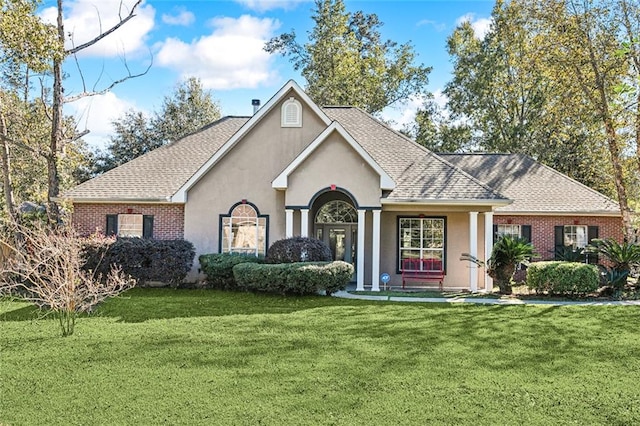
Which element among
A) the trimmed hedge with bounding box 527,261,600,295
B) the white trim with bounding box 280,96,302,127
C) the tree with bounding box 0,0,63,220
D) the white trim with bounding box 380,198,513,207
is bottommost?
the trimmed hedge with bounding box 527,261,600,295

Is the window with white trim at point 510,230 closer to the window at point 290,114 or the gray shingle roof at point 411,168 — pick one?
the gray shingle roof at point 411,168

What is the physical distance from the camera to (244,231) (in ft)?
59.6

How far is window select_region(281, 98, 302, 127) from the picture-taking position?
18609 millimetres

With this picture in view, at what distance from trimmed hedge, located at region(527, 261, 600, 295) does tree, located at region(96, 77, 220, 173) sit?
901 inches

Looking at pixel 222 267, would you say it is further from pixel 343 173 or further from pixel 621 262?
pixel 621 262

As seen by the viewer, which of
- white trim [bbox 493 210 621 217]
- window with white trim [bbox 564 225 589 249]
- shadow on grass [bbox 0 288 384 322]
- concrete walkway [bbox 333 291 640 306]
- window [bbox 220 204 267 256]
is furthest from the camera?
window with white trim [bbox 564 225 589 249]

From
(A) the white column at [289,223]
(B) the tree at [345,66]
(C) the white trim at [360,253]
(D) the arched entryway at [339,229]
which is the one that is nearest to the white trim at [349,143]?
(A) the white column at [289,223]

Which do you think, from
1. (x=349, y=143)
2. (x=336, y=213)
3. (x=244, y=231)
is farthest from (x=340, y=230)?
(x=349, y=143)

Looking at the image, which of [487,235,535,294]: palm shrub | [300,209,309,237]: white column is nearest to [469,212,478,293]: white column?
[487,235,535,294]: palm shrub

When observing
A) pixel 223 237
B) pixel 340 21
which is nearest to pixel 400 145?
pixel 223 237

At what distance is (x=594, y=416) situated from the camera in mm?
6473

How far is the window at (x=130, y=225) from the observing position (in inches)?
734

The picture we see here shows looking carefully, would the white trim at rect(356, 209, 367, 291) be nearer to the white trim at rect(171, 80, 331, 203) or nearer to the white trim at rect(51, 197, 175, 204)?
the white trim at rect(171, 80, 331, 203)

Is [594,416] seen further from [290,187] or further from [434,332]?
[290,187]
